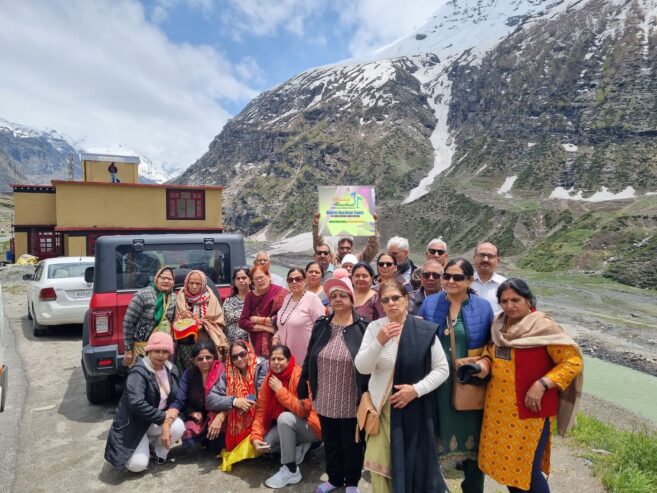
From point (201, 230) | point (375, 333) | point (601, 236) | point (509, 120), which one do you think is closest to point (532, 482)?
point (375, 333)

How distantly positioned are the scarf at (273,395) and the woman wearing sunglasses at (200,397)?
1.52 feet

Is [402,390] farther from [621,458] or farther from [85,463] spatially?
[85,463]

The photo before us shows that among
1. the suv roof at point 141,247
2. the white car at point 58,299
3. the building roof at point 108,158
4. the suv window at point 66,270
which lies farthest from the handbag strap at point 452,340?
the building roof at point 108,158

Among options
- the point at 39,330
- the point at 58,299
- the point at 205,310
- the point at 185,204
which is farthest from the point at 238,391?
the point at 185,204

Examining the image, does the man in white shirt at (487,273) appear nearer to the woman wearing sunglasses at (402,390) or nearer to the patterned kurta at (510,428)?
the patterned kurta at (510,428)

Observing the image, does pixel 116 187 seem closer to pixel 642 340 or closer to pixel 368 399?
pixel 368 399

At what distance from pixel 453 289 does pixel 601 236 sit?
4433 centimetres

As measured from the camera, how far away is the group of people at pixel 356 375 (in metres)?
2.80

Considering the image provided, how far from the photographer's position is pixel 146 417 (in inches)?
149

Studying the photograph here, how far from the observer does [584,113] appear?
79.4 m

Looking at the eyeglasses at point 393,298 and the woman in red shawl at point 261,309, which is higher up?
the eyeglasses at point 393,298

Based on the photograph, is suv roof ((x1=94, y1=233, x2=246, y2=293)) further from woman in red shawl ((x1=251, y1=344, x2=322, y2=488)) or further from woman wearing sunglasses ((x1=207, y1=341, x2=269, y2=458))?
woman in red shawl ((x1=251, y1=344, x2=322, y2=488))

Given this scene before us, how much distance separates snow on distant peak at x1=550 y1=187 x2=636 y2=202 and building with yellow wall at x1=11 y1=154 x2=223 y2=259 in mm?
56599

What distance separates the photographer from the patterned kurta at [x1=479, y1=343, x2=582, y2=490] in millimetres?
2777
